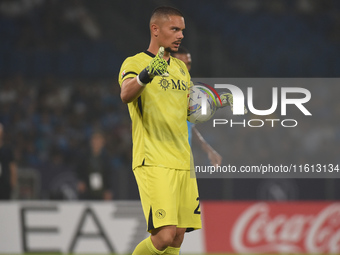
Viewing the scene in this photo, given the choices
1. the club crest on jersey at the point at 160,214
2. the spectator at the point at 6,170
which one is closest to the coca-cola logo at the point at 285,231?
the spectator at the point at 6,170

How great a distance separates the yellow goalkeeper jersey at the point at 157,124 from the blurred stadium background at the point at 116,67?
4983mm

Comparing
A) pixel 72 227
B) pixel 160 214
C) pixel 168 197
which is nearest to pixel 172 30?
pixel 168 197

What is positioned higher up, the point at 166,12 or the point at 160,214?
the point at 166,12

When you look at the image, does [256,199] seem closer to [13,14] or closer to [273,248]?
[273,248]

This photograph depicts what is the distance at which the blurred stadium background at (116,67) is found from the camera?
945cm

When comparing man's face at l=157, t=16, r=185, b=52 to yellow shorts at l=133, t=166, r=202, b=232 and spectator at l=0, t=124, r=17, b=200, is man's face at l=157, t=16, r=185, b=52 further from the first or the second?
spectator at l=0, t=124, r=17, b=200

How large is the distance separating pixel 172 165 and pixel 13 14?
1157 cm

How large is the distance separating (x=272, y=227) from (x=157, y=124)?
5.08m

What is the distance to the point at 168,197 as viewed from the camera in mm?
4035

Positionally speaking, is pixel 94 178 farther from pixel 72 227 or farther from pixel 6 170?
pixel 6 170

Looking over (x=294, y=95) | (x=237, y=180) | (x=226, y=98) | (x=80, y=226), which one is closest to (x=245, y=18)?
(x=294, y=95)

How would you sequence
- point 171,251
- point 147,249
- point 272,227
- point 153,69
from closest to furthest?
point 153,69 → point 147,249 → point 171,251 → point 272,227

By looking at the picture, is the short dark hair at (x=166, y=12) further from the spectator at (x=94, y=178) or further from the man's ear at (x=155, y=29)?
the spectator at (x=94, y=178)

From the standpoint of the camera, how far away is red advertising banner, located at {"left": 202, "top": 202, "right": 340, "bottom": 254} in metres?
8.68
